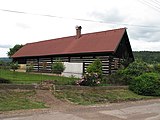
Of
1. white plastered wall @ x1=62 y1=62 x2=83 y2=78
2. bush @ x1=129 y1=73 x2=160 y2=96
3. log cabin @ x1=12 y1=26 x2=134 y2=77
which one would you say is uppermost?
log cabin @ x1=12 y1=26 x2=134 y2=77

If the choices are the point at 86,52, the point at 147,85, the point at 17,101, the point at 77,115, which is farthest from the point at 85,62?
the point at 77,115

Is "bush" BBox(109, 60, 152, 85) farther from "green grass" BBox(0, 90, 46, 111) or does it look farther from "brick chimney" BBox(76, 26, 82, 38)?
"brick chimney" BBox(76, 26, 82, 38)

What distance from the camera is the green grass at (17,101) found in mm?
13023

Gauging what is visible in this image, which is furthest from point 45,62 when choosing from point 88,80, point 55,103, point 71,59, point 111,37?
point 55,103

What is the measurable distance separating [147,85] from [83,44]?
14.5 meters

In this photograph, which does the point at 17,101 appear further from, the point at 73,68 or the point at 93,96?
the point at 73,68

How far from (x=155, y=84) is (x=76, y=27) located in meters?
18.5

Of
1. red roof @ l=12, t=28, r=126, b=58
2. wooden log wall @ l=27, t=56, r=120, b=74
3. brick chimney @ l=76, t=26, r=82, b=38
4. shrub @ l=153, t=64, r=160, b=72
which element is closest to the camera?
shrub @ l=153, t=64, r=160, b=72

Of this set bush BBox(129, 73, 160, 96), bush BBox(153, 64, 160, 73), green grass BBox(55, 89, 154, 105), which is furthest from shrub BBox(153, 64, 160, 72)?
green grass BBox(55, 89, 154, 105)

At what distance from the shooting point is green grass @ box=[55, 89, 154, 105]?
16.6m

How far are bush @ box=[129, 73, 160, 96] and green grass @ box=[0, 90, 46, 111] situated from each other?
9.22m

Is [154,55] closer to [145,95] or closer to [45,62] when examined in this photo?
[45,62]

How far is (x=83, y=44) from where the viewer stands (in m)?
34.8

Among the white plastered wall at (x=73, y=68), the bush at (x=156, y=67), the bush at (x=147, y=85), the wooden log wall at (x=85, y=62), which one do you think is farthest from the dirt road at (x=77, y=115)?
the white plastered wall at (x=73, y=68)
